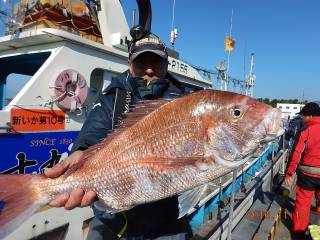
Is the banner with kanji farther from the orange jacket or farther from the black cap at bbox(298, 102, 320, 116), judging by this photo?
the orange jacket

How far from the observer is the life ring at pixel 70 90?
3.90 meters

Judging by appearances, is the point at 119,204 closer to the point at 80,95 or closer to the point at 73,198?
the point at 73,198

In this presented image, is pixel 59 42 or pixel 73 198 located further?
pixel 59 42

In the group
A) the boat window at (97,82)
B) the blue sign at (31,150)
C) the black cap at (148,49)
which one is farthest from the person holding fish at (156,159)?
the boat window at (97,82)

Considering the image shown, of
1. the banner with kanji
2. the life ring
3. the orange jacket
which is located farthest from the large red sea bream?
the banner with kanji

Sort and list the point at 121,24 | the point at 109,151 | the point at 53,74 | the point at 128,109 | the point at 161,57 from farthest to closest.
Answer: the point at 121,24, the point at 53,74, the point at 161,57, the point at 128,109, the point at 109,151

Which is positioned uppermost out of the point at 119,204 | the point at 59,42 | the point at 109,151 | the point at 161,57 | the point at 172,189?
the point at 59,42

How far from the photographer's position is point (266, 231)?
4828 millimetres

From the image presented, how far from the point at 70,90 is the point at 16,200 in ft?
8.65

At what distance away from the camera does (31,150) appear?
355 centimetres

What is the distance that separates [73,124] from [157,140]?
275 centimetres

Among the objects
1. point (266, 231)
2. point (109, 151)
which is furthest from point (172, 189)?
point (266, 231)

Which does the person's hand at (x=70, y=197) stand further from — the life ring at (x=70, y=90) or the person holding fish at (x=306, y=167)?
the person holding fish at (x=306, y=167)

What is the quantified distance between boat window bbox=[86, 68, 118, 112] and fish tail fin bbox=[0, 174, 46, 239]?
9.99 feet
